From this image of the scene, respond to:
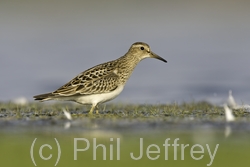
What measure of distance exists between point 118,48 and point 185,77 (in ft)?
20.4

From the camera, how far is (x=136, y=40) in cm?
3147

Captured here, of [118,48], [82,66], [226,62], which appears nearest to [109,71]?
[82,66]

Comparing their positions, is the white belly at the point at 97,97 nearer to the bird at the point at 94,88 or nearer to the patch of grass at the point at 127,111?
the bird at the point at 94,88

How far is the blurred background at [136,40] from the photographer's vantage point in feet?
74.2

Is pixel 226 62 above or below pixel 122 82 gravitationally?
above

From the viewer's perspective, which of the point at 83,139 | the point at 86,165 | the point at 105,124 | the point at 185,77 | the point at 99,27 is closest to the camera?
the point at 86,165

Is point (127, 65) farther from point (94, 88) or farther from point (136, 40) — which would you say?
point (136, 40)

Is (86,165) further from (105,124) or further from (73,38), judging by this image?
(73,38)

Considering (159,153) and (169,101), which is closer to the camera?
(159,153)

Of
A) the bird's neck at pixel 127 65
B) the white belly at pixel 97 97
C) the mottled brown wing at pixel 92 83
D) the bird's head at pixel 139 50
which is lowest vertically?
the white belly at pixel 97 97

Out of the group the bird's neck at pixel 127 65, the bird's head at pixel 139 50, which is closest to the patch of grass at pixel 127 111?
the bird's neck at pixel 127 65

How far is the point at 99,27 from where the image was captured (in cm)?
3794

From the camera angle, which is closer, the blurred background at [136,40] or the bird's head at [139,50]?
the bird's head at [139,50]

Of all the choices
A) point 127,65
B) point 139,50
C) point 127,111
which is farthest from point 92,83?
point 139,50
